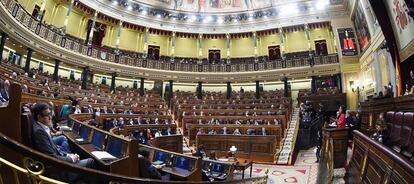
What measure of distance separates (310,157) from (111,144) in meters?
7.86

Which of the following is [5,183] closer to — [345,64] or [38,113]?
[38,113]

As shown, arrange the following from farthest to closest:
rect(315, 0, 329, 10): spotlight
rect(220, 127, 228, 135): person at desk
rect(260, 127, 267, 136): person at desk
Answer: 1. rect(315, 0, 329, 10): spotlight
2. rect(220, 127, 228, 135): person at desk
3. rect(260, 127, 267, 136): person at desk

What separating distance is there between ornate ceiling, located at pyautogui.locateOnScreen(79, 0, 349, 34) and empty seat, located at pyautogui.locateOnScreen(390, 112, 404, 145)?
13.7 m

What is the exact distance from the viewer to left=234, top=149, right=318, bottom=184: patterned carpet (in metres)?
6.21

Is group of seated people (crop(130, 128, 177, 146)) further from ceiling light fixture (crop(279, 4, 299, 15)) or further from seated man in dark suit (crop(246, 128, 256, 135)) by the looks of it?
ceiling light fixture (crop(279, 4, 299, 15))

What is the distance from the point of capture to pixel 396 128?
11.7 feet

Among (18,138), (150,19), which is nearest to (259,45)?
(150,19)

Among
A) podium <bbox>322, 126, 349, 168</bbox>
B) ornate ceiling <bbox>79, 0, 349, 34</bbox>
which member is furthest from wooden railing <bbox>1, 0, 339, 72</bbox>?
podium <bbox>322, 126, 349, 168</bbox>

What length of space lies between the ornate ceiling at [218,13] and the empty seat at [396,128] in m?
13.7

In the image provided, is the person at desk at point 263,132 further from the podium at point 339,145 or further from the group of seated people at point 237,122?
the podium at point 339,145

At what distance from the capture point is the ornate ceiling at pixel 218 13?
16.2m

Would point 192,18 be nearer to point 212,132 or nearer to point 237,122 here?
point 237,122

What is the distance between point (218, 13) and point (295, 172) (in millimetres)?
14902

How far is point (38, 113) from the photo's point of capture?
2.17m
